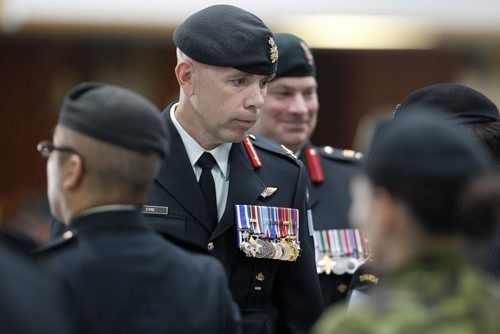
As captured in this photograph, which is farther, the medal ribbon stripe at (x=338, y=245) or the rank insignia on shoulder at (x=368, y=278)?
the medal ribbon stripe at (x=338, y=245)

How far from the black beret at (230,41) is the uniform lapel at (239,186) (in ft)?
0.91

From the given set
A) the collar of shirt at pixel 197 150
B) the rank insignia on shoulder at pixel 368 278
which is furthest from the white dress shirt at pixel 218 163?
the rank insignia on shoulder at pixel 368 278

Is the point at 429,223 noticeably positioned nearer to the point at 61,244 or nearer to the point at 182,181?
the point at 61,244

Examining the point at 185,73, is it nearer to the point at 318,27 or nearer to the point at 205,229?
the point at 205,229

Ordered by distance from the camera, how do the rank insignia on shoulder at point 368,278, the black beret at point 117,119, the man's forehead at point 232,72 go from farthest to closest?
the rank insignia on shoulder at point 368,278, the man's forehead at point 232,72, the black beret at point 117,119

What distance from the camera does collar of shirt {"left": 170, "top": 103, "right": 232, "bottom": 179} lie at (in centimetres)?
340

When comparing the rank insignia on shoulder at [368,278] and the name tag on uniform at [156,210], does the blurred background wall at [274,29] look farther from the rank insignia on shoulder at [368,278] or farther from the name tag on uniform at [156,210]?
the name tag on uniform at [156,210]

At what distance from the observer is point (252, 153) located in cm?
357

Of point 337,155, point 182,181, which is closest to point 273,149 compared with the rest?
point 182,181

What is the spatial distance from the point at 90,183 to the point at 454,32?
7717mm

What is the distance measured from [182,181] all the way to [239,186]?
0.18 m

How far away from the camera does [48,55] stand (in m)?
10.1

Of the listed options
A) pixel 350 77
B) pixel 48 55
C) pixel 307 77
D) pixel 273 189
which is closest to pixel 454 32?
pixel 350 77

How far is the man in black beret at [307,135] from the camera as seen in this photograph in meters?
4.31
